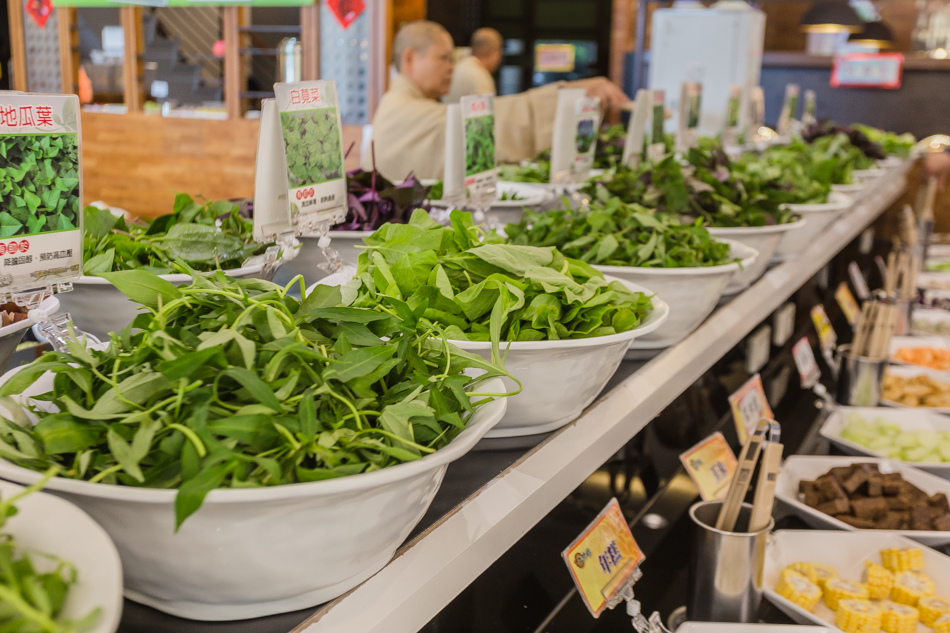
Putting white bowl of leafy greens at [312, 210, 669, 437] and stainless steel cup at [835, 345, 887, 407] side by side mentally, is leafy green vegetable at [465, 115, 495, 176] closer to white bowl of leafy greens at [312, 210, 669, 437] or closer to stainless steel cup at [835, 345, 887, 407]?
white bowl of leafy greens at [312, 210, 669, 437]

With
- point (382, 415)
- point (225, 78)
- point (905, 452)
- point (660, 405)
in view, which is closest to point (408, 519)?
point (382, 415)

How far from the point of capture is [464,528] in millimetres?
721

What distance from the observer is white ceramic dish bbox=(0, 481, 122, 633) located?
1.36 ft

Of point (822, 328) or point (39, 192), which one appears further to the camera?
point (822, 328)

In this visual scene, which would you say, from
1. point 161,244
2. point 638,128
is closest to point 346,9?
point 638,128

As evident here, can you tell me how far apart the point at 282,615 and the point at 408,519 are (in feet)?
0.35

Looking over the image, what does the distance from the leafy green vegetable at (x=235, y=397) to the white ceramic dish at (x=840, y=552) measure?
Result: 99 centimetres

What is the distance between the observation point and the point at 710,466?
151cm

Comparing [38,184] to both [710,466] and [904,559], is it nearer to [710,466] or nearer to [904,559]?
[710,466]

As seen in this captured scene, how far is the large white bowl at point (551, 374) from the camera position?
33.5 inches

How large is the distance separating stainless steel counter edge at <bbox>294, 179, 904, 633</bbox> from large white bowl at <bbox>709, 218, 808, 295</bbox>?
0.86 feet

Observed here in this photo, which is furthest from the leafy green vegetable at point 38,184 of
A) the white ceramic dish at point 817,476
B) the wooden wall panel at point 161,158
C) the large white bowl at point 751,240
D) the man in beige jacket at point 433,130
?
the wooden wall panel at point 161,158

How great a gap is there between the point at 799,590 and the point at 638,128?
1.27 meters

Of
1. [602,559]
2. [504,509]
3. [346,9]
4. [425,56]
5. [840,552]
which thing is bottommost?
[840,552]
